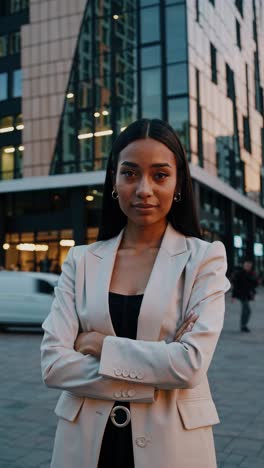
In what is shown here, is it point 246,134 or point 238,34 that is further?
point 246,134

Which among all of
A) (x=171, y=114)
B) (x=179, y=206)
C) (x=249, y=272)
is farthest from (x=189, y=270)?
(x=171, y=114)

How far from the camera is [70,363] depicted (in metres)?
1.82

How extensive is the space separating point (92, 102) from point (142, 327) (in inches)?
1301

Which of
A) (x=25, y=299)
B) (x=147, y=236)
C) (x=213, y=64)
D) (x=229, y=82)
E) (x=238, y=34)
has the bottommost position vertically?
(x=25, y=299)

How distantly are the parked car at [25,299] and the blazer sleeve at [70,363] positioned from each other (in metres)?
12.7

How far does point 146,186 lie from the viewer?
1844 mm

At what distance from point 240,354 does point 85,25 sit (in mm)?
28869

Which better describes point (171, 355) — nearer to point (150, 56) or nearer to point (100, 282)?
point (100, 282)

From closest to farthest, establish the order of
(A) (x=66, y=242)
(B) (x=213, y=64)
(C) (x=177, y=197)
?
(C) (x=177, y=197) < (B) (x=213, y=64) < (A) (x=66, y=242)

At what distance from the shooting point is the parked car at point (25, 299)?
1454 cm

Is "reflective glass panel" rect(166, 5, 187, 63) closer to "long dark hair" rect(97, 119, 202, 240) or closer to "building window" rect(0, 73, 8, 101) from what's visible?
"building window" rect(0, 73, 8, 101)

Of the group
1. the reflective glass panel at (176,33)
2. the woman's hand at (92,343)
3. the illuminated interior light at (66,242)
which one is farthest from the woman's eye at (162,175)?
the illuminated interior light at (66,242)

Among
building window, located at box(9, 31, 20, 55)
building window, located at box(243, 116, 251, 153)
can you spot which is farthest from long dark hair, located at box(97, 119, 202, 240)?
building window, located at box(243, 116, 251, 153)

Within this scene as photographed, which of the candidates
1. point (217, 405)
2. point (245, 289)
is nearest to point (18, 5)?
point (245, 289)
